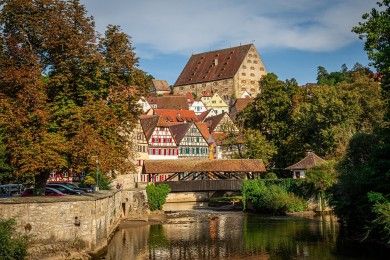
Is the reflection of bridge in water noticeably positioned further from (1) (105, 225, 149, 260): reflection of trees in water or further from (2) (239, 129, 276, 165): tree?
(1) (105, 225, 149, 260): reflection of trees in water

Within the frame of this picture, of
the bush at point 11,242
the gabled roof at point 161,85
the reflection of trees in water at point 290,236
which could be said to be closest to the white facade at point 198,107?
the gabled roof at point 161,85

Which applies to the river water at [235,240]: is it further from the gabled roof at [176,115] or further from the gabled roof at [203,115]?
the gabled roof at [203,115]

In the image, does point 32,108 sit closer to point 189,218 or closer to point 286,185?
point 189,218

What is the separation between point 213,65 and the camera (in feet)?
408

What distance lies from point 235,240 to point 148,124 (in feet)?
145

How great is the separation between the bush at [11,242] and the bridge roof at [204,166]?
3629cm

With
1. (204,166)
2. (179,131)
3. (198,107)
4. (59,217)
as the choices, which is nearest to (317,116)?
(204,166)

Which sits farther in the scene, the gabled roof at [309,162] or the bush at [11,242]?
the gabled roof at [309,162]

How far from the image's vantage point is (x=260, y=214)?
161ft

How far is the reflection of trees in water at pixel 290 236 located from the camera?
28.6m

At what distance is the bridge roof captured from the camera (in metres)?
58.2

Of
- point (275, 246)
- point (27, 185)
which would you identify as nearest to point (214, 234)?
point (275, 246)

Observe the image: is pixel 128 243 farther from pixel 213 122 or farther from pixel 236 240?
pixel 213 122

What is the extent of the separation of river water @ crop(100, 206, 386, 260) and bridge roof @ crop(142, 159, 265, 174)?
12948mm
